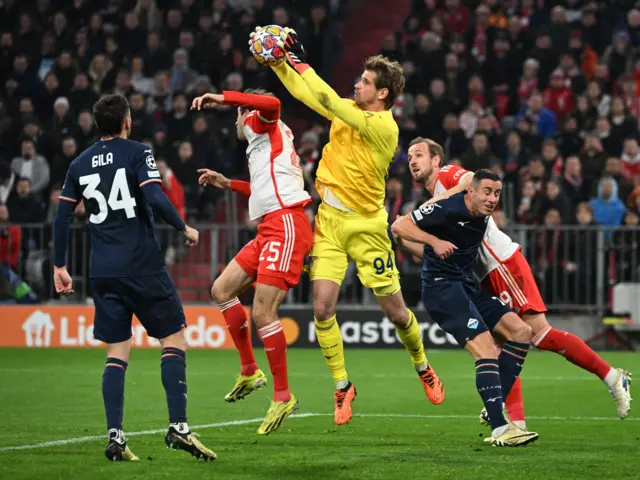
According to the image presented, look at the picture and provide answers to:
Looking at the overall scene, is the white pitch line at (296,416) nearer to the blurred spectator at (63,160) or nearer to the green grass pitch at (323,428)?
the green grass pitch at (323,428)

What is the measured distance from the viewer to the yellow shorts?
969 cm

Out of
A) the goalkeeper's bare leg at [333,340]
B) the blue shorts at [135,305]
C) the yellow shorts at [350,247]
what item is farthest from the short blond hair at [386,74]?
the blue shorts at [135,305]

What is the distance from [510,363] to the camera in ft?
30.7

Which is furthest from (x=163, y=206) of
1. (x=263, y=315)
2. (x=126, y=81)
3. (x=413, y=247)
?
(x=126, y=81)

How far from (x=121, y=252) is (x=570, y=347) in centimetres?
371

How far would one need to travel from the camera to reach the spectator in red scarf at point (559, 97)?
70.4ft

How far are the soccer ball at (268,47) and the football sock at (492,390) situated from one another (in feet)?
8.49

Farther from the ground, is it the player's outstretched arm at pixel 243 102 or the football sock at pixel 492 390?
the player's outstretched arm at pixel 243 102

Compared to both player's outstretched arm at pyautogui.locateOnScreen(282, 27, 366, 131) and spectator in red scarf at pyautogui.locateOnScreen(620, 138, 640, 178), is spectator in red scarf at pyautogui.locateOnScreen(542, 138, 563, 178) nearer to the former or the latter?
spectator in red scarf at pyautogui.locateOnScreen(620, 138, 640, 178)

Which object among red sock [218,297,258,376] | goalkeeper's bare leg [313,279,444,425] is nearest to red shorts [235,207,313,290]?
goalkeeper's bare leg [313,279,444,425]

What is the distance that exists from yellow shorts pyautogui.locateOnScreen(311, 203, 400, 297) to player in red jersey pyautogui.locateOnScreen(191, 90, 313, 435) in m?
0.17

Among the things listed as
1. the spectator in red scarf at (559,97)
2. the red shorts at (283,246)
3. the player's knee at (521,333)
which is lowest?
the player's knee at (521,333)

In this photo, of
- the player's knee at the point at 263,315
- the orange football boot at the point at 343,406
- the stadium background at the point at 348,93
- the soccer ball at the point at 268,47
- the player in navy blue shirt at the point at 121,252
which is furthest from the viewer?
the stadium background at the point at 348,93

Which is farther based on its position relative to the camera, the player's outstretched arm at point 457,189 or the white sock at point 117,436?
the player's outstretched arm at point 457,189
